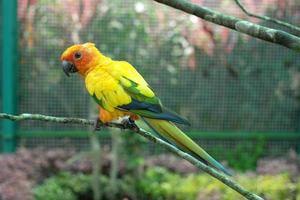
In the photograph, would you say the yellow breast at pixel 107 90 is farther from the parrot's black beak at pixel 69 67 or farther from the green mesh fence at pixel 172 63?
the green mesh fence at pixel 172 63

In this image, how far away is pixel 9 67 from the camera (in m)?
6.07

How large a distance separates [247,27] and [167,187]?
3.57 m

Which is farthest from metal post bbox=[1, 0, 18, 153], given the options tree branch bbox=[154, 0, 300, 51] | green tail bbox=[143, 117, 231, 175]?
tree branch bbox=[154, 0, 300, 51]

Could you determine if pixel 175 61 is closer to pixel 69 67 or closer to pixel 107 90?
pixel 69 67

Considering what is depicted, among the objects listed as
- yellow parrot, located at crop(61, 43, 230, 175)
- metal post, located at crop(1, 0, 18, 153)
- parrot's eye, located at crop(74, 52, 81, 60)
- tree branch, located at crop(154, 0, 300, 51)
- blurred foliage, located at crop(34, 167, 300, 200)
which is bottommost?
blurred foliage, located at crop(34, 167, 300, 200)

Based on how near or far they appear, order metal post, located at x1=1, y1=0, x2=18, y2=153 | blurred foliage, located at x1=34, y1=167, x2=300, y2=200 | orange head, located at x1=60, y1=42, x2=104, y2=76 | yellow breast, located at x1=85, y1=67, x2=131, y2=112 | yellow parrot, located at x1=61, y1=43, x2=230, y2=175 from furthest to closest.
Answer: metal post, located at x1=1, y1=0, x2=18, y2=153 → blurred foliage, located at x1=34, y1=167, x2=300, y2=200 → orange head, located at x1=60, y1=42, x2=104, y2=76 → yellow breast, located at x1=85, y1=67, x2=131, y2=112 → yellow parrot, located at x1=61, y1=43, x2=230, y2=175

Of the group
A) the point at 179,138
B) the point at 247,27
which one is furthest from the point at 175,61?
the point at 247,27

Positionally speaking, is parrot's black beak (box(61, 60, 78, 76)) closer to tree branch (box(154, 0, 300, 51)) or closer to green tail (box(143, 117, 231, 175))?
green tail (box(143, 117, 231, 175))

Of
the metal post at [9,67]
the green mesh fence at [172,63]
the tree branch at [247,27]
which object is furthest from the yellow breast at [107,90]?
the metal post at [9,67]

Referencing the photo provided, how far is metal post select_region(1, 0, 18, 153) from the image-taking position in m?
5.96

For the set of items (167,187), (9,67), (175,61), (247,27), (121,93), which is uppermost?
(247,27)

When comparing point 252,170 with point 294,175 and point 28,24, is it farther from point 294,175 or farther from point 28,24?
point 28,24

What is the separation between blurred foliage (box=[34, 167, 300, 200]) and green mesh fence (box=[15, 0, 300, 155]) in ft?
3.56

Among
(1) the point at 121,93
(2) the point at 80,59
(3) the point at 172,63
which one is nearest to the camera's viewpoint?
(1) the point at 121,93
